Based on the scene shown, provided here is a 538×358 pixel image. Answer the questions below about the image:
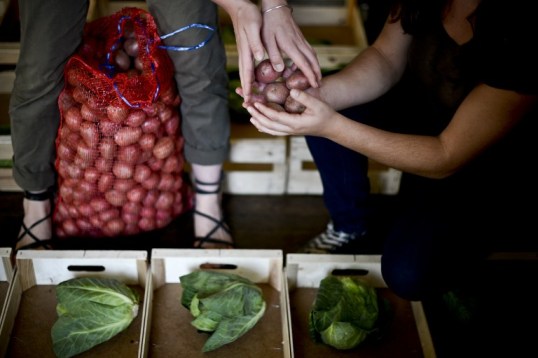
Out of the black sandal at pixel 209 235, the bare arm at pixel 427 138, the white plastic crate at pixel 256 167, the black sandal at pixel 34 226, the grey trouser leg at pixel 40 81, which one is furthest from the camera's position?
the white plastic crate at pixel 256 167

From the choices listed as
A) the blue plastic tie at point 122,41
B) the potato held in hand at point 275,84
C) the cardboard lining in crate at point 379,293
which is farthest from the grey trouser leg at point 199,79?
the cardboard lining in crate at point 379,293

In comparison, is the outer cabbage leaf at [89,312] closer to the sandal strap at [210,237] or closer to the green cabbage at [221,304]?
the green cabbage at [221,304]

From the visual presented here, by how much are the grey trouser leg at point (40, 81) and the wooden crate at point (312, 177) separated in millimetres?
867

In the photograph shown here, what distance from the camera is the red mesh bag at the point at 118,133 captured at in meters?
1.72

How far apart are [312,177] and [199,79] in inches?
28.6

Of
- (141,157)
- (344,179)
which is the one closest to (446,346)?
(344,179)

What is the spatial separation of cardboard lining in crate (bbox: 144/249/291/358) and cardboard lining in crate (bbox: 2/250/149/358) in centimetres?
5

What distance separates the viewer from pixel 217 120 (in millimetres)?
1873

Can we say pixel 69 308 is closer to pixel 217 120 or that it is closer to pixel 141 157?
pixel 141 157

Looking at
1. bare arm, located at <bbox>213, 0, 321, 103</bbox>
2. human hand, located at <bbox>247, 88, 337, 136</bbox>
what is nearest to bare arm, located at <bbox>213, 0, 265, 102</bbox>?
bare arm, located at <bbox>213, 0, 321, 103</bbox>

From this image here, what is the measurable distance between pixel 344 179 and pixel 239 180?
539mm

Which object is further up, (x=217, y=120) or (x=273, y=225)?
(x=217, y=120)

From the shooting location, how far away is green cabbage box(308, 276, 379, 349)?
63.0 inches

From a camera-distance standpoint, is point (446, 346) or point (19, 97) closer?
point (19, 97)
